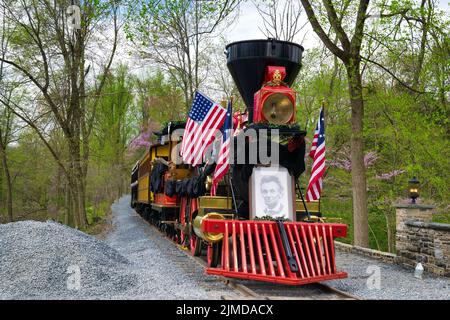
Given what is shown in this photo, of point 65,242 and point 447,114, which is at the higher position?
point 447,114

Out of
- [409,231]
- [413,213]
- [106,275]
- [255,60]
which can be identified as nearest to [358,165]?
[413,213]

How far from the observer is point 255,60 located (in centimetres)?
825

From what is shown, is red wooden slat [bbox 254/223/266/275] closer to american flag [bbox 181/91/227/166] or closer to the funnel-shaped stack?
the funnel-shaped stack

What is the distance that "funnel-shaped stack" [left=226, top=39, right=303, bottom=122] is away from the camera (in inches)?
325

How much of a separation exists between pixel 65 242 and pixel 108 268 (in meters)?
1.15

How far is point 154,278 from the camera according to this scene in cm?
745

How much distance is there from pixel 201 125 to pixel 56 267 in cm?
359

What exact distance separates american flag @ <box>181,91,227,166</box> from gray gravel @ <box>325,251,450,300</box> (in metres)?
3.37

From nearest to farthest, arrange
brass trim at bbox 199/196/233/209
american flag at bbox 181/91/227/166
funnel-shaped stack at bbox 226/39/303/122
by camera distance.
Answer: brass trim at bbox 199/196/233/209
funnel-shaped stack at bbox 226/39/303/122
american flag at bbox 181/91/227/166

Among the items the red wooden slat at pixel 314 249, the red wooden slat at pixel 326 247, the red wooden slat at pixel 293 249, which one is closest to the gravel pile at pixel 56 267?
the red wooden slat at pixel 293 249

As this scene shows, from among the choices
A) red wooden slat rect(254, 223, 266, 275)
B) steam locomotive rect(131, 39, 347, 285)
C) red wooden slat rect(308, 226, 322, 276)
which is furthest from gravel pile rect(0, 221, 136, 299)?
red wooden slat rect(308, 226, 322, 276)

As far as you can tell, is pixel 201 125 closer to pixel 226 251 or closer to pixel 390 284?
pixel 226 251

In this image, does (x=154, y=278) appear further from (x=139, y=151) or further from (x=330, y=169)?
(x=139, y=151)

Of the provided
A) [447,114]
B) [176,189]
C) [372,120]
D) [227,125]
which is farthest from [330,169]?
[227,125]
